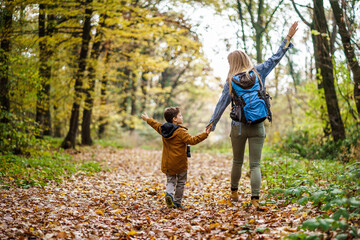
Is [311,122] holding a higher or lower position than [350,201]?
higher

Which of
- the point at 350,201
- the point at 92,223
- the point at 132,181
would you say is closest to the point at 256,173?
the point at 350,201

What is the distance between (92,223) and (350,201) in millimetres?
3152

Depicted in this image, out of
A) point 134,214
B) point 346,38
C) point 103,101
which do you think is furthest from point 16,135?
point 103,101

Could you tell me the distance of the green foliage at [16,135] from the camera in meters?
8.53

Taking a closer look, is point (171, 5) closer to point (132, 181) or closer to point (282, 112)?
point (132, 181)

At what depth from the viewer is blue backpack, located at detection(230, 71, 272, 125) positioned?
4105 millimetres

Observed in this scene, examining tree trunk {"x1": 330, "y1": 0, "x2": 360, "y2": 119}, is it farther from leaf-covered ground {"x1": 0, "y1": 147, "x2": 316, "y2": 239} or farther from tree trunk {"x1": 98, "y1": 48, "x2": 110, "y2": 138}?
tree trunk {"x1": 98, "y1": 48, "x2": 110, "y2": 138}

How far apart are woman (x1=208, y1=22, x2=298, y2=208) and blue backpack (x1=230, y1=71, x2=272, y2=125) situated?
0.10 meters

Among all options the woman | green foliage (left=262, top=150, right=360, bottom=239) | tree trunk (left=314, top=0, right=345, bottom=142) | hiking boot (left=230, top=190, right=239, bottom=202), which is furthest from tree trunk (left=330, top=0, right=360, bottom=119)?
hiking boot (left=230, top=190, right=239, bottom=202)

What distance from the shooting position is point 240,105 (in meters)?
4.21

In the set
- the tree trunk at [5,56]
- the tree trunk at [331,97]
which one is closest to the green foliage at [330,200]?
the tree trunk at [331,97]

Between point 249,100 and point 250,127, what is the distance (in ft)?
1.26

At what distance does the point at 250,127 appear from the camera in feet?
13.9

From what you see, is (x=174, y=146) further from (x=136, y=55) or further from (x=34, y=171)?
(x=136, y=55)
